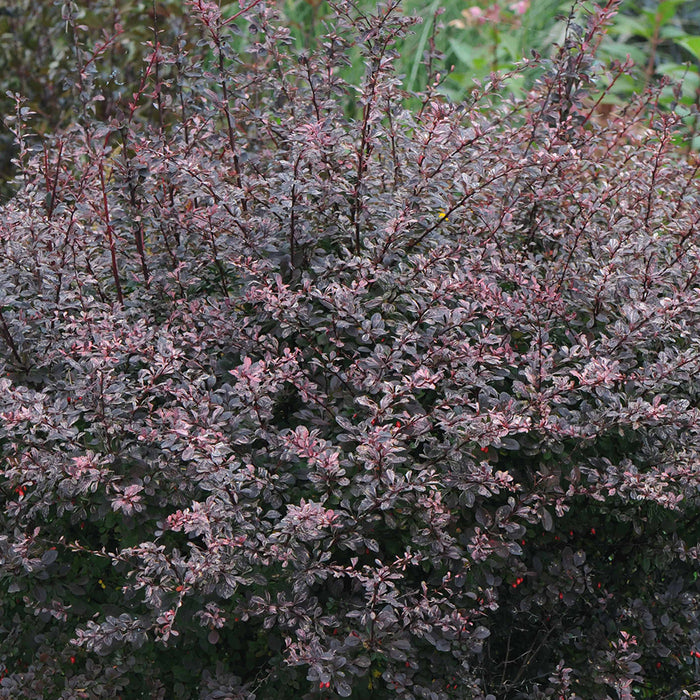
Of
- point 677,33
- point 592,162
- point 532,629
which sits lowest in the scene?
point 532,629

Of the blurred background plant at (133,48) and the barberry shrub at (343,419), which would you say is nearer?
the barberry shrub at (343,419)

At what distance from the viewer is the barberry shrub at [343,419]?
6.94 ft

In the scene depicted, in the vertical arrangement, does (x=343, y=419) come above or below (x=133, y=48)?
above

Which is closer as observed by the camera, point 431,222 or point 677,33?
point 431,222

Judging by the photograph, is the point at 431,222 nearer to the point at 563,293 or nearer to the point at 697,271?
the point at 563,293

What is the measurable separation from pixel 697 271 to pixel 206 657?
5.62 feet

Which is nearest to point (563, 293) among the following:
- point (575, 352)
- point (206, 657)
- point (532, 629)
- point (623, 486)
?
point (575, 352)

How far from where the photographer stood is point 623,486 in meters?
2.16

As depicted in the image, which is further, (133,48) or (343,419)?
(133,48)

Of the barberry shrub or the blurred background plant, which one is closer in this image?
the barberry shrub

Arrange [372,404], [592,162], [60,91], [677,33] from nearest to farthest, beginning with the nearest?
[372,404] < [592,162] < [60,91] < [677,33]

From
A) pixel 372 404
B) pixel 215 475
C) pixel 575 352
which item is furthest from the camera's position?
pixel 575 352

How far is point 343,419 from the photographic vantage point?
2160mm

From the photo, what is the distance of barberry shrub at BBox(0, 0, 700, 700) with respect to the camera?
212cm
